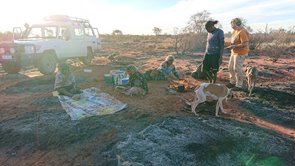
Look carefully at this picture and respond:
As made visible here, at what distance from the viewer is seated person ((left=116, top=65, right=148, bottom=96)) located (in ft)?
24.6

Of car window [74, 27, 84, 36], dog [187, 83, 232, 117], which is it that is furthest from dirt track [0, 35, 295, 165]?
car window [74, 27, 84, 36]

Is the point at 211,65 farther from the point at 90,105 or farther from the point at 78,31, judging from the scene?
the point at 78,31

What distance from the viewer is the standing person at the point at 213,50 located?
7.18 metres

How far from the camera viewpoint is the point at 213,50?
24.3 feet

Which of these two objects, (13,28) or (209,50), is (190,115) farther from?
(13,28)

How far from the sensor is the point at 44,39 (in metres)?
10.9

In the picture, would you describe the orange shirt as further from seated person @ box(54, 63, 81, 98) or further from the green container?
seated person @ box(54, 63, 81, 98)

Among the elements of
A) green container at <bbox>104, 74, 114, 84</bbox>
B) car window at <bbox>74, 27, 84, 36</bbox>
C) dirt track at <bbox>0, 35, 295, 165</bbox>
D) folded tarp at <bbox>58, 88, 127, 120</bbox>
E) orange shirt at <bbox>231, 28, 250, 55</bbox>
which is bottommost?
dirt track at <bbox>0, 35, 295, 165</bbox>

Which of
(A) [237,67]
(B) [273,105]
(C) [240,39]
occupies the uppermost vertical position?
(C) [240,39]

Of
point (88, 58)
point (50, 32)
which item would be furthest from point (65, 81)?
point (88, 58)

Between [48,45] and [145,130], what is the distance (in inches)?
272

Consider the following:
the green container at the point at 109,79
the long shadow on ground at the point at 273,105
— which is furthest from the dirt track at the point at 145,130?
the green container at the point at 109,79

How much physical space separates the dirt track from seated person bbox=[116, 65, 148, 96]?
0.19 metres

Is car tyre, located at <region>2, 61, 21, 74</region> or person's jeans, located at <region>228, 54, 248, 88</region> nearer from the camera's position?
person's jeans, located at <region>228, 54, 248, 88</region>
